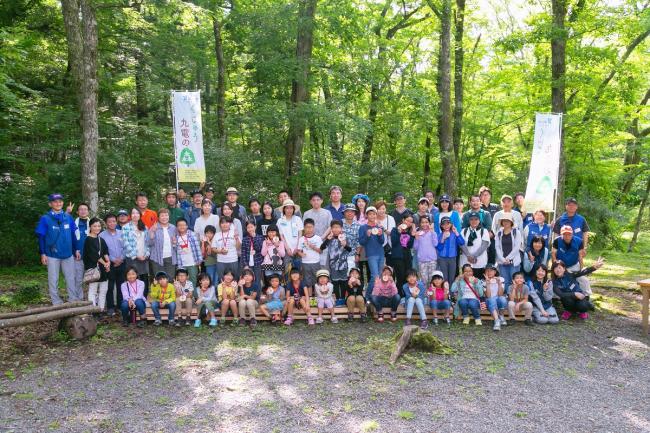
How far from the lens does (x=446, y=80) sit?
12922 mm

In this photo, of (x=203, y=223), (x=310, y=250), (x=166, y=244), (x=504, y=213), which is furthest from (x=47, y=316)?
(x=504, y=213)

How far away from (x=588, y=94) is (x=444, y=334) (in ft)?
34.6

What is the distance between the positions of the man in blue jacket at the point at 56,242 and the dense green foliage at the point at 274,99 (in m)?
2.70

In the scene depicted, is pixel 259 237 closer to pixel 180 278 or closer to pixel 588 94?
pixel 180 278

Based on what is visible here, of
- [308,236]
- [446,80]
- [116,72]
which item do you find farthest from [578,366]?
[116,72]

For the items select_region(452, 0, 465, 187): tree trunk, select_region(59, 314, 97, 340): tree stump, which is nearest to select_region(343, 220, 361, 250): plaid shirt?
select_region(59, 314, 97, 340): tree stump

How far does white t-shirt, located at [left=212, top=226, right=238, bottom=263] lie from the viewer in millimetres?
7676

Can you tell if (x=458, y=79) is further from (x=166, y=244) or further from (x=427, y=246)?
(x=166, y=244)

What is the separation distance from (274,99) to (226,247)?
7.90m

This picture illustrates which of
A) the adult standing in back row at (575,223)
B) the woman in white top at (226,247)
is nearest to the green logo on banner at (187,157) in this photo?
the woman in white top at (226,247)

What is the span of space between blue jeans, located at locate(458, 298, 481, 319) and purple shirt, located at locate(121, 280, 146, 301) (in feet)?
16.0

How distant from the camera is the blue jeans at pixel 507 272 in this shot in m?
7.97

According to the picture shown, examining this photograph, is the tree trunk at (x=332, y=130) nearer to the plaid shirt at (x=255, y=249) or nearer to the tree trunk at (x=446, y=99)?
the tree trunk at (x=446, y=99)

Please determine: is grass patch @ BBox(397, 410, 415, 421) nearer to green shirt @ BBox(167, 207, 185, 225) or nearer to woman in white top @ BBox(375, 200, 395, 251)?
woman in white top @ BBox(375, 200, 395, 251)
